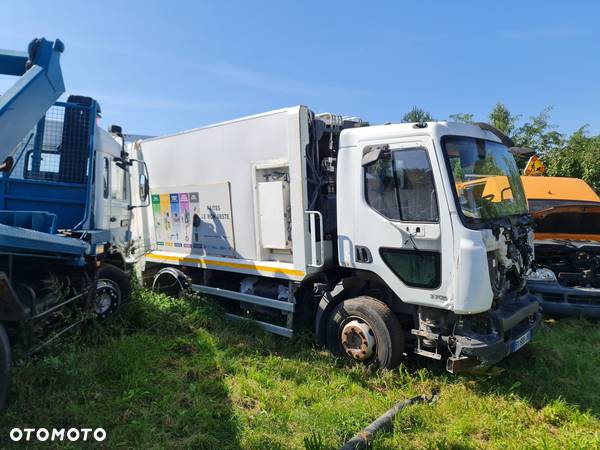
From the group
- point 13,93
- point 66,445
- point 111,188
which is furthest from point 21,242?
point 111,188

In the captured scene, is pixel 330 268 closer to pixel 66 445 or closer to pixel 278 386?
pixel 278 386

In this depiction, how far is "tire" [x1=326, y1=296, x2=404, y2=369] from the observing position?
4180 millimetres

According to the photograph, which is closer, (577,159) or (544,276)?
(544,276)

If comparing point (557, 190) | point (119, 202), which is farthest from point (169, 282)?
point (557, 190)

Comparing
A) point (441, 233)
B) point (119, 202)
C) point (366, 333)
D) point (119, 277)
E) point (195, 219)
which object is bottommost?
point (366, 333)

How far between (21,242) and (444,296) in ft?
12.4

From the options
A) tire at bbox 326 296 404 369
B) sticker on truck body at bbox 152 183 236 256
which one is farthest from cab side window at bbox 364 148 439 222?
sticker on truck body at bbox 152 183 236 256

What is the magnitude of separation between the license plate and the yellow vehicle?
2.00m

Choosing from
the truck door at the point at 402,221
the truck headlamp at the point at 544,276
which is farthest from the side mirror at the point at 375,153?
the truck headlamp at the point at 544,276

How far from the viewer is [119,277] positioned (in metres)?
5.91

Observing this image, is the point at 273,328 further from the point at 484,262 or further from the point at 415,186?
the point at 484,262

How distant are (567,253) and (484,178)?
3.00m

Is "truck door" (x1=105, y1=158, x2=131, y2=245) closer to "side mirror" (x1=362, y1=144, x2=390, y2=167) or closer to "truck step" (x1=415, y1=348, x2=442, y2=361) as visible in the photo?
"side mirror" (x1=362, y1=144, x2=390, y2=167)

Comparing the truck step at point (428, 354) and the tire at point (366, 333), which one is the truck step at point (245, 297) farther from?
the truck step at point (428, 354)
